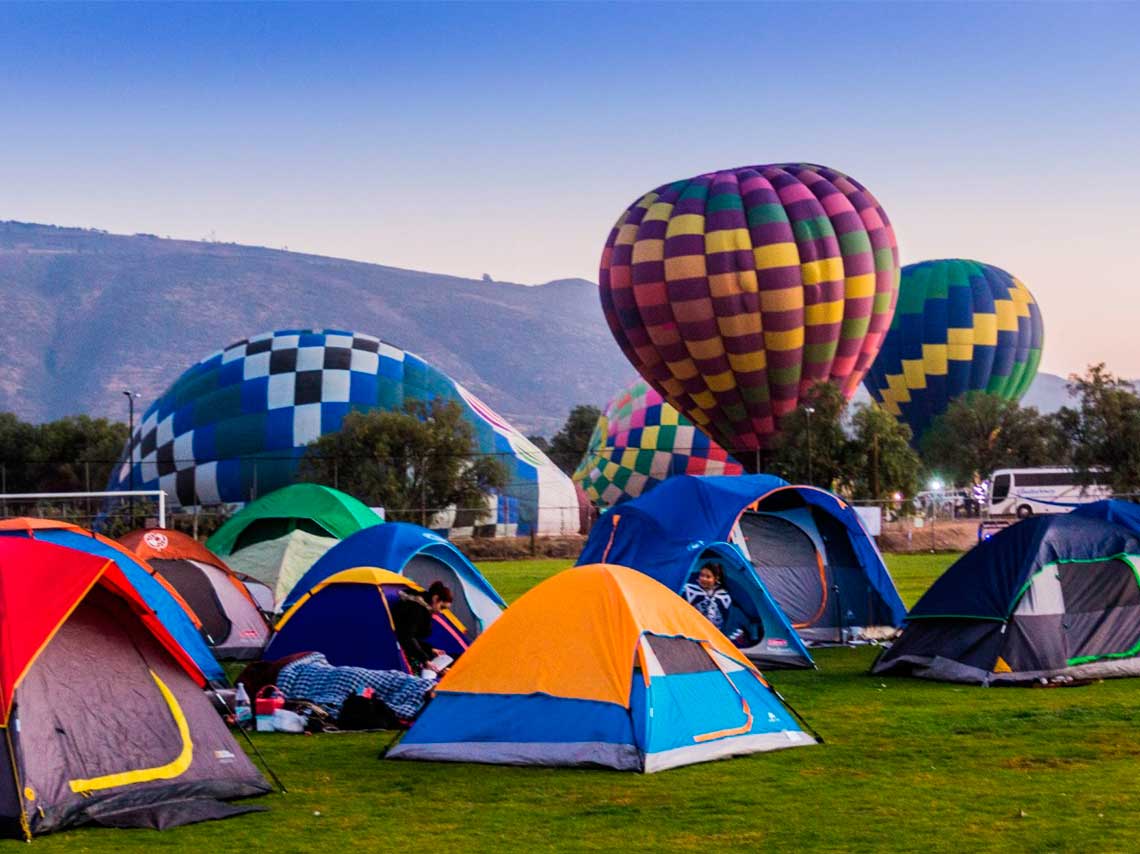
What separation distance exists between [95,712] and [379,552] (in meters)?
8.11

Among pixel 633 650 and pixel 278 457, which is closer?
pixel 633 650

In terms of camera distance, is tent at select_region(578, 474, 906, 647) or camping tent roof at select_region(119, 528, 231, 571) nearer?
tent at select_region(578, 474, 906, 647)

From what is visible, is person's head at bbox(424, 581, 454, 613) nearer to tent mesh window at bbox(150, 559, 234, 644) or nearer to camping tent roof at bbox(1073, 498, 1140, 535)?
tent mesh window at bbox(150, 559, 234, 644)

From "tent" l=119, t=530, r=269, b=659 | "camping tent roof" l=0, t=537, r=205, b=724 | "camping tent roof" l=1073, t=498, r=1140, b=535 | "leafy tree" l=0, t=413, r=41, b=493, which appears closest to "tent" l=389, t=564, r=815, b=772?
"camping tent roof" l=0, t=537, r=205, b=724

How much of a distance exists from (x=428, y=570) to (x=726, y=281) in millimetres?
26441

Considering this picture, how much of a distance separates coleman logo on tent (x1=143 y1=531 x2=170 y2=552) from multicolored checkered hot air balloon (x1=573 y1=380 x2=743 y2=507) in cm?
3776

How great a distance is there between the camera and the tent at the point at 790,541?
19.2 meters


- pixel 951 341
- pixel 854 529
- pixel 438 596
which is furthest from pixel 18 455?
pixel 438 596

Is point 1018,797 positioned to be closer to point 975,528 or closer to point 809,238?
point 809,238

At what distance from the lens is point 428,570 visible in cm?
1875

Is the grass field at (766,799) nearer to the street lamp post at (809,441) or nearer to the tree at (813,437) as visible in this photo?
the street lamp post at (809,441)

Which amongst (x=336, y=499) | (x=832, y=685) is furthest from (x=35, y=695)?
(x=336, y=499)

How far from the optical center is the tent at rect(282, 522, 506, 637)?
17719 millimetres

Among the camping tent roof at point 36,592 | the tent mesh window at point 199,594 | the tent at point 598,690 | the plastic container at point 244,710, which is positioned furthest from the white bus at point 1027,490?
the camping tent roof at point 36,592
